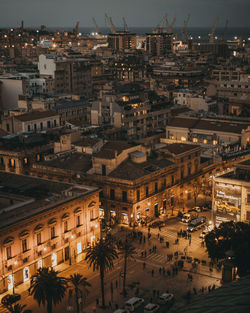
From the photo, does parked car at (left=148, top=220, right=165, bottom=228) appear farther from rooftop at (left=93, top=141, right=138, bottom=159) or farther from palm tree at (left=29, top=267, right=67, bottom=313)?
palm tree at (left=29, top=267, right=67, bottom=313)

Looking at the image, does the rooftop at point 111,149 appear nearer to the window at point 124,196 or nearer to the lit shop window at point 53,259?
the window at point 124,196

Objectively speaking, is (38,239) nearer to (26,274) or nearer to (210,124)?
(26,274)

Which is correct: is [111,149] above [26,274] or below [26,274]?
above

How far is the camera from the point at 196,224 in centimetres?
8419

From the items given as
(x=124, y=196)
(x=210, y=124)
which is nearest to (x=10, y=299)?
Answer: (x=124, y=196)

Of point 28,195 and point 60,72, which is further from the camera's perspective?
point 60,72

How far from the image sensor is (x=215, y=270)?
2781 inches

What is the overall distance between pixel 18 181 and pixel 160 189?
2633cm

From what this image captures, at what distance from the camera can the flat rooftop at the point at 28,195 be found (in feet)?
212

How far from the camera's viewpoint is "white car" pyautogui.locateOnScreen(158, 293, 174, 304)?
61.2 metres

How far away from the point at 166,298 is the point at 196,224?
80.6 feet

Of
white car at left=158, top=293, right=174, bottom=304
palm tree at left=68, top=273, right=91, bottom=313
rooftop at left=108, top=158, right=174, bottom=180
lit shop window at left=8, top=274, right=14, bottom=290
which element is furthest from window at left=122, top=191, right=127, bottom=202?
lit shop window at left=8, top=274, right=14, bottom=290

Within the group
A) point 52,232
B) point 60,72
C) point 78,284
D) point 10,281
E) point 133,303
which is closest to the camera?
point 78,284

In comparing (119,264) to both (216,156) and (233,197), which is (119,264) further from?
(216,156)
